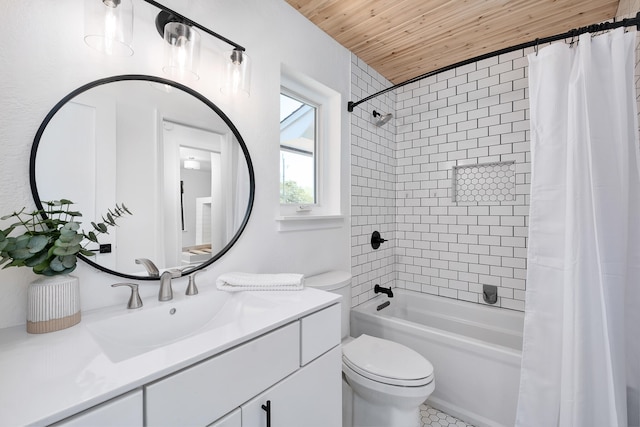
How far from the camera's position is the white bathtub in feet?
5.27

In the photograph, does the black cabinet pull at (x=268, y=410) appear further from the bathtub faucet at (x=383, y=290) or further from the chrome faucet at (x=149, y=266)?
the bathtub faucet at (x=383, y=290)

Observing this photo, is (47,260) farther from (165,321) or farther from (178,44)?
(178,44)

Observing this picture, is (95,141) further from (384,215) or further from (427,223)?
(427,223)

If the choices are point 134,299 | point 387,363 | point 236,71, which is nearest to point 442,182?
point 387,363

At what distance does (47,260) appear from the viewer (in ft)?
2.68

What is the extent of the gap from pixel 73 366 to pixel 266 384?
0.49 meters

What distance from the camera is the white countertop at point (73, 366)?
0.51 meters

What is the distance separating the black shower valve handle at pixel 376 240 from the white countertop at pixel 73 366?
5.17 ft

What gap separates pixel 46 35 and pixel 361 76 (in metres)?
1.95

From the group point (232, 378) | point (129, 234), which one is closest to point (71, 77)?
point (129, 234)

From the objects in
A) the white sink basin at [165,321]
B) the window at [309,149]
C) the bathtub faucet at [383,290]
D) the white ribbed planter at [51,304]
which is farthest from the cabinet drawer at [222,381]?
the bathtub faucet at [383,290]

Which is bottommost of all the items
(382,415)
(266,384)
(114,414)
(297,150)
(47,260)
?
(382,415)

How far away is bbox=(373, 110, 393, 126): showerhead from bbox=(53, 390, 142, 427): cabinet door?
230 centimetres

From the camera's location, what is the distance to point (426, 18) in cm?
184
